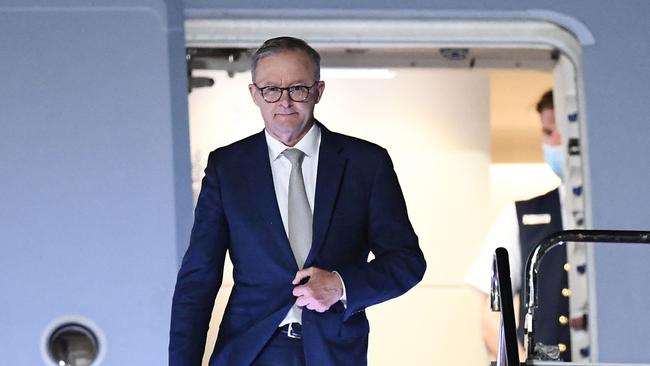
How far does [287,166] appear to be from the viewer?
134 inches

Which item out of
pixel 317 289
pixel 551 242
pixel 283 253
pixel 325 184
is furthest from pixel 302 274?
pixel 551 242

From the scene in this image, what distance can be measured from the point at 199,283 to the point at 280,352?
23 centimetres

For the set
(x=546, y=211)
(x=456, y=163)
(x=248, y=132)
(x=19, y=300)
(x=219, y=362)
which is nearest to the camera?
(x=219, y=362)

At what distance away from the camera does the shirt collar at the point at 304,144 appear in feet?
11.1

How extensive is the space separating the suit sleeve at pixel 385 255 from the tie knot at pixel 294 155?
0.16m

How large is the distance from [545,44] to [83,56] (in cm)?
162

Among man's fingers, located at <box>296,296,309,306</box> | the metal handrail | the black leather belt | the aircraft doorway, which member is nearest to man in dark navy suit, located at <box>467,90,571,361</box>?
the aircraft doorway

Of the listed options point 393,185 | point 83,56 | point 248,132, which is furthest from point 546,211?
point 393,185

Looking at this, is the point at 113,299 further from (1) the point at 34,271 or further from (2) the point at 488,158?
(2) the point at 488,158

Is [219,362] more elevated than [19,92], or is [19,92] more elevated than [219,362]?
[19,92]

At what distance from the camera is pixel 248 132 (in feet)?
22.1

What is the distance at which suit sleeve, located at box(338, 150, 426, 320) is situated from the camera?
3.21 meters

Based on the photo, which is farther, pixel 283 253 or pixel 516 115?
pixel 516 115

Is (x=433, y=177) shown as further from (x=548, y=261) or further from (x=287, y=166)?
(x=287, y=166)
